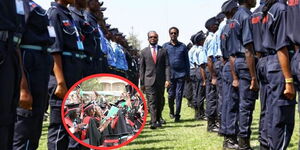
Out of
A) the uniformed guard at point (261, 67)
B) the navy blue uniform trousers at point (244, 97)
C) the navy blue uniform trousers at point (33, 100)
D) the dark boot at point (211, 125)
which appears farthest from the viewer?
the dark boot at point (211, 125)

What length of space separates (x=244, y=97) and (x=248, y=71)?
33 centimetres

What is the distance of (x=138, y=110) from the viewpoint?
436cm

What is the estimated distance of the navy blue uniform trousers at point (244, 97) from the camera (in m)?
5.99

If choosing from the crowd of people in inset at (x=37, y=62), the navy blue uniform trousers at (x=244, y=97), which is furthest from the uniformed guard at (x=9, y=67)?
the navy blue uniform trousers at (x=244, y=97)

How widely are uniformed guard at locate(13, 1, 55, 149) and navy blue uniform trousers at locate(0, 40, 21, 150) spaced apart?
881 mm

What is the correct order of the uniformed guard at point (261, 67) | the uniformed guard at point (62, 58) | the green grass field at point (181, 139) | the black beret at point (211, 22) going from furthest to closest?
1. the black beret at point (211, 22)
2. the green grass field at point (181, 139)
3. the uniformed guard at point (62, 58)
4. the uniformed guard at point (261, 67)

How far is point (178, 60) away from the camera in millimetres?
11633

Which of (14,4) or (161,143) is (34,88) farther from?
(161,143)

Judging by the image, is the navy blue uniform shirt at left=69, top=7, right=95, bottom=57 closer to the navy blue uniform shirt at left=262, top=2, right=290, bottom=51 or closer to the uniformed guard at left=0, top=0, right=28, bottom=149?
the navy blue uniform shirt at left=262, top=2, right=290, bottom=51

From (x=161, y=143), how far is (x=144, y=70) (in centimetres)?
294

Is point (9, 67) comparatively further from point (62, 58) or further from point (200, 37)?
point (200, 37)

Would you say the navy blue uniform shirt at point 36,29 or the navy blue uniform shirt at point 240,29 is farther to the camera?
the navy blue uniform shirt at point 240,29

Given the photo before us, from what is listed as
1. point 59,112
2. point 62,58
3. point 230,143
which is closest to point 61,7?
point 62,58

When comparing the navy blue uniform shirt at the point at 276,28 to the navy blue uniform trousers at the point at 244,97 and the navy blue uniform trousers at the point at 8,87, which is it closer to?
the navy blue uniform trousers at the point at 244,97
